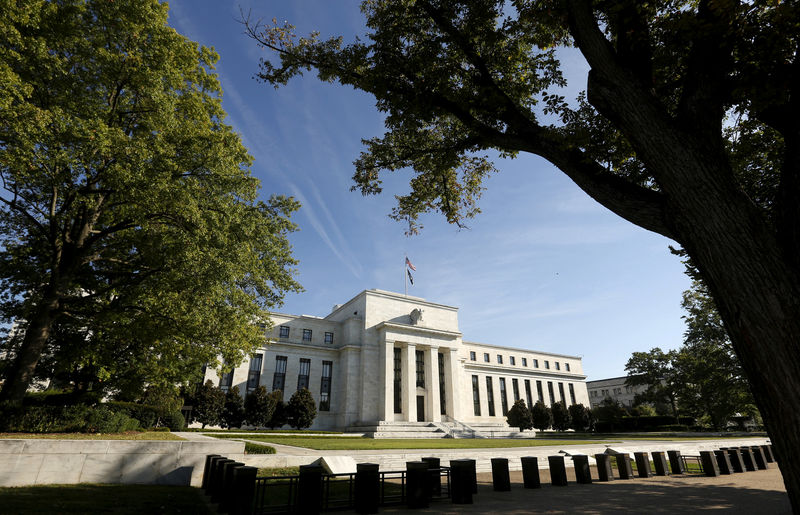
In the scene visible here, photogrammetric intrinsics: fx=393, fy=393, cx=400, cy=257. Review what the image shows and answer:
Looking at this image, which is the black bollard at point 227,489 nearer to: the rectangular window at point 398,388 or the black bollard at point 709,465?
the black bollard at point 709,465

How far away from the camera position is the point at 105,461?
10.1 m

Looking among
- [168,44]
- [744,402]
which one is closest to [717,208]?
[168,44]

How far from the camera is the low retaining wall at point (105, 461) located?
9.26m

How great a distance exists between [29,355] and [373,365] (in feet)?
122

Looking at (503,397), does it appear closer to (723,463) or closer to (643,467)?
(723,463)

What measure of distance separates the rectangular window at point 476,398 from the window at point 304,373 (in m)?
25.1

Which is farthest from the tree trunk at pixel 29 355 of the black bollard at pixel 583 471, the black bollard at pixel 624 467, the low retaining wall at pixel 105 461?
the black bollard at pixel 624 467

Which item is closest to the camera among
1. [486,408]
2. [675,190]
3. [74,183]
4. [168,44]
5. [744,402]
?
[675,190]

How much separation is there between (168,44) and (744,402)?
165 ft

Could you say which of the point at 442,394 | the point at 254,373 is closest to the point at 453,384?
the point at 442,394

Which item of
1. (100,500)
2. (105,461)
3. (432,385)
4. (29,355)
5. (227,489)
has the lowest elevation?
(100,500)

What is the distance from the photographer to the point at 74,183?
521 inches

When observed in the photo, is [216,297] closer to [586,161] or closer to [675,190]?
[586,161]

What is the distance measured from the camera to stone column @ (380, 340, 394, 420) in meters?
44.3
